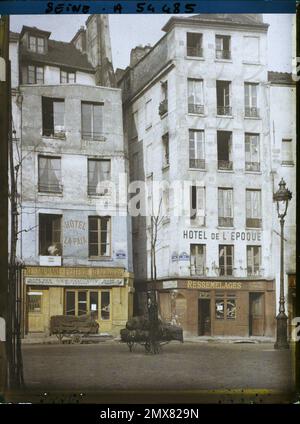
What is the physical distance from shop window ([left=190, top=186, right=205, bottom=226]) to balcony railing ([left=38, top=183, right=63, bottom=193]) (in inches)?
57.0

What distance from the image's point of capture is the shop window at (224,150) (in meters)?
8.48

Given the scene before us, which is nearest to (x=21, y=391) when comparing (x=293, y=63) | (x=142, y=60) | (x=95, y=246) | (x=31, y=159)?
(x=95, y=246)

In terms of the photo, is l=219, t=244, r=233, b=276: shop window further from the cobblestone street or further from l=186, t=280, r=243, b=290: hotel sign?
the cobblestone street

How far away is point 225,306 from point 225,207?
1.08 meters

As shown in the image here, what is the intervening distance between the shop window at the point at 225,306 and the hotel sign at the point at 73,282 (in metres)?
1.07

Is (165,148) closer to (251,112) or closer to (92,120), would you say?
(92,120)

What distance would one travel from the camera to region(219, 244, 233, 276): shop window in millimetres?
8428

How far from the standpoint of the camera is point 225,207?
8.45 meters

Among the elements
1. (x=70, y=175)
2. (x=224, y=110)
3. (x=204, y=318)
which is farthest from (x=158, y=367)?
(x=224, y=110)

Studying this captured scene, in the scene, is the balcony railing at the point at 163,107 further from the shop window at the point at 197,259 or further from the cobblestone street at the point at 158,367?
the cobblestone street at the point at 158,367

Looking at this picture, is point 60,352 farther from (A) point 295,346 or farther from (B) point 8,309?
(A) point 295,346

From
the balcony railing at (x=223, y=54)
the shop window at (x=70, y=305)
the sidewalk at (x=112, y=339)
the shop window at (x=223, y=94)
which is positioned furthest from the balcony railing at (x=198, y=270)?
the balcony railing at (x=223, y=54)

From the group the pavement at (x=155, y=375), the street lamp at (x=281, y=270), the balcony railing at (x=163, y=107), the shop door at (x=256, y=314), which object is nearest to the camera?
the pavement at (x=155, y=375)

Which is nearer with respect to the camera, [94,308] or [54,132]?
[94,308]
